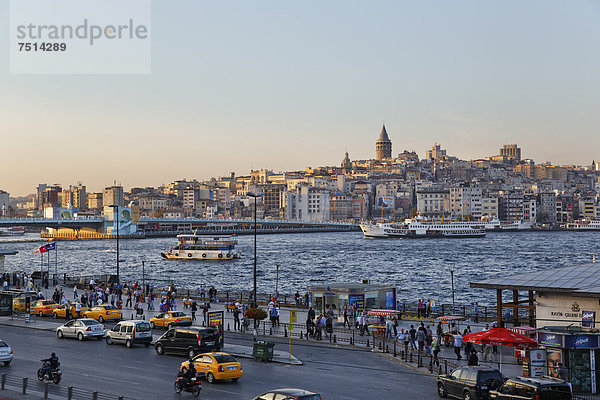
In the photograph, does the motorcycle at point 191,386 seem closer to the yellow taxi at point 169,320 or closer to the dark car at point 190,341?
the dark car at point 190,341

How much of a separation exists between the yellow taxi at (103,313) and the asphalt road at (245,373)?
596 centimetres

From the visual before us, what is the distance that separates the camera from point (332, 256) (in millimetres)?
111125

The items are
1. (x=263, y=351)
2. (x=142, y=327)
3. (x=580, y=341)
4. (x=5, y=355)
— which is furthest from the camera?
(x=142, y=327)

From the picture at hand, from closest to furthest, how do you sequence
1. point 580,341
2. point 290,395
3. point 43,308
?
1. point 290,395
2. point 580,341
3. point 43,308

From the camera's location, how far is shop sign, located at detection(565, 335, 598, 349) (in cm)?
1784

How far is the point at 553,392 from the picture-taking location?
14828 mm

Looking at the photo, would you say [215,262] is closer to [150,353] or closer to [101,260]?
[101,260]

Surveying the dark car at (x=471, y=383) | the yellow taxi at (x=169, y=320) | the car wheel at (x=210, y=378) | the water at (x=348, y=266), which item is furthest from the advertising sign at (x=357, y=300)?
the water at (x=348, y=266)

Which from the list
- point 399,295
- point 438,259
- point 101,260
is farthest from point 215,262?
point 399,295

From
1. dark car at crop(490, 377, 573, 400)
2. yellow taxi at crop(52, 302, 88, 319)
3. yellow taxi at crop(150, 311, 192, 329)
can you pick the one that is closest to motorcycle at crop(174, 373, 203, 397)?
dark car at crop(490, 377, 573, 400)

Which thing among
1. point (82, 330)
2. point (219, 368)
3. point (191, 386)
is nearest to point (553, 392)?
point (191, 386)

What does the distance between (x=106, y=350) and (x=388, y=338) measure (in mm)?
9404

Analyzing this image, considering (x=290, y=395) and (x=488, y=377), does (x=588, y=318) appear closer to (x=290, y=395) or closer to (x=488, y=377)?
(x=488, y=377)

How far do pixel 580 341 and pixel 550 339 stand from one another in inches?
26.6
